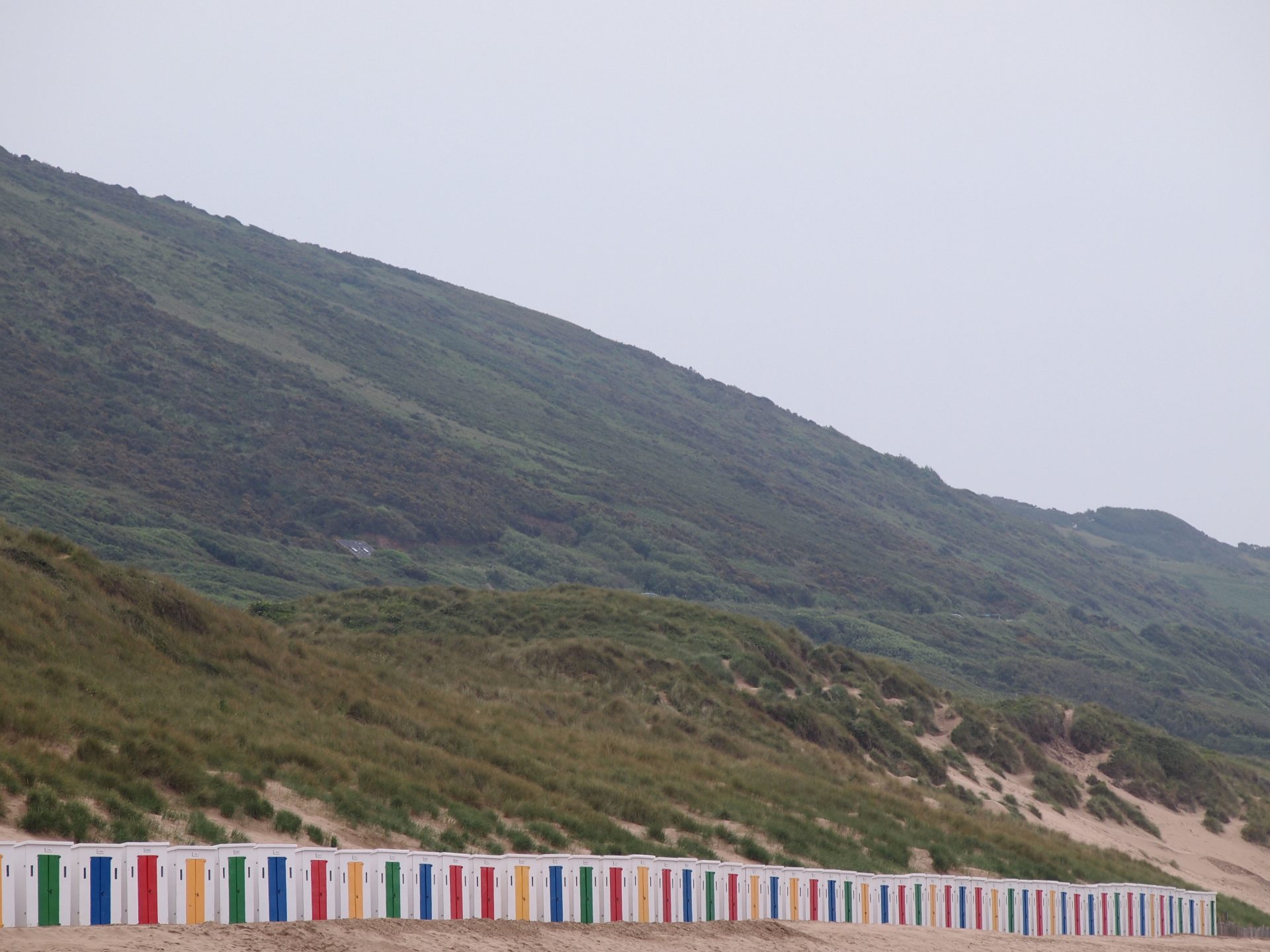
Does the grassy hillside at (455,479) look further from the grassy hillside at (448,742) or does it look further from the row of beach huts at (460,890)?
the row of beach huts at (460,890)

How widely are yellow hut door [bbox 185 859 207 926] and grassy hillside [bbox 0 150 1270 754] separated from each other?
160 ft

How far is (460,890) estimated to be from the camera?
36.7 ft

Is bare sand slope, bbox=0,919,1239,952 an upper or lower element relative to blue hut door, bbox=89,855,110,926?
lower

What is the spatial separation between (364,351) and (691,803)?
108 m

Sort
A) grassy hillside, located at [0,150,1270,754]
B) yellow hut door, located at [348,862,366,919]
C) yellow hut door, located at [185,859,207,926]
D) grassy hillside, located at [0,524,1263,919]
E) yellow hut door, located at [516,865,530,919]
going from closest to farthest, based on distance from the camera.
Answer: yellow hut door, located at [185,859,207,926]
yellow hut door, located at [348,862,366,919]
yellow hut door, located at [516,865,530,919]
grassy hillside, located at [0,524,1263,919]
grassy hillside, located at [0,150,1270,754]

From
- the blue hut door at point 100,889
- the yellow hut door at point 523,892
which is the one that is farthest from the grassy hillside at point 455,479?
the blue hut door at point 100,889

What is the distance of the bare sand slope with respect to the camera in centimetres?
849

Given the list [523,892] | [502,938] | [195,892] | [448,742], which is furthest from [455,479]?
→ [195,892]

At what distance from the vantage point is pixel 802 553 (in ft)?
359

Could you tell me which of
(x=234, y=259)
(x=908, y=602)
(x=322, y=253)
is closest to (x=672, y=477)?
(x=908, y=602)

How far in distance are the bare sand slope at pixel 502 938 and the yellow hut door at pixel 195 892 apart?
16 cm

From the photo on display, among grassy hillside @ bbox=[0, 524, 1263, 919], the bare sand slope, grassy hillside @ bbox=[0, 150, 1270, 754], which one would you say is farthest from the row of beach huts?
grassy hillside @ bbox=[0, 150, 1270, 754]

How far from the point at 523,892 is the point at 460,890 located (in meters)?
0.69

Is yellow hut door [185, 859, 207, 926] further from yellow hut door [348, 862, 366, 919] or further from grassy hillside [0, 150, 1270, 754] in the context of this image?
grassy hillside [0, 150, 1270, 754]
